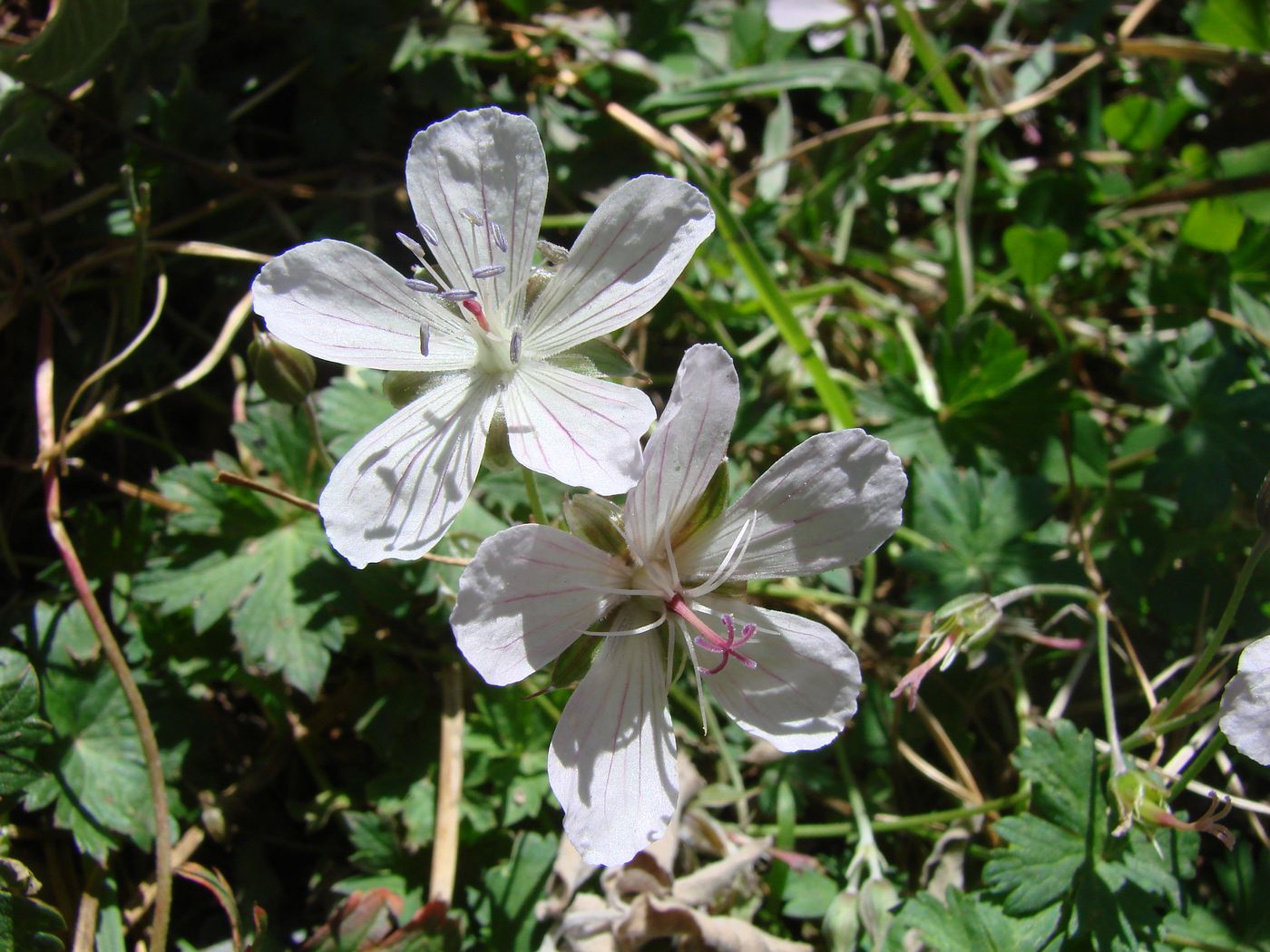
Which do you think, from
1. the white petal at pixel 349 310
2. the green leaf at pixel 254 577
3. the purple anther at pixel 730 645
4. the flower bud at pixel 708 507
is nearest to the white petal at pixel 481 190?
the white petal at pixel 349 310

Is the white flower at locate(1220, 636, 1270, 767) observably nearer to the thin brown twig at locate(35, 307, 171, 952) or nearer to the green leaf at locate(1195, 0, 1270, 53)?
the thin brown twig at locate(35, 307, 171, 952)

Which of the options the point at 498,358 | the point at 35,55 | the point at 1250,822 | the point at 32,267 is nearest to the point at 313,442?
the point at 498,358

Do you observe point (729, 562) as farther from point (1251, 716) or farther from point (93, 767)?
point (93, 767)

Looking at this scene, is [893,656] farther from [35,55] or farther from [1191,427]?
[35,55]

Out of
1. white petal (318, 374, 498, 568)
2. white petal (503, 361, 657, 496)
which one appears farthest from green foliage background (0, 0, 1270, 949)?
white petal (503, 361, 657, 496)

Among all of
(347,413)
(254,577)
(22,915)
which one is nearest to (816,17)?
(347,413)

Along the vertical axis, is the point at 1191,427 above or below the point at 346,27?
below
